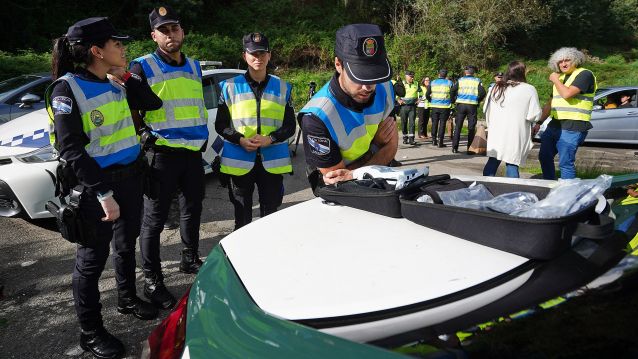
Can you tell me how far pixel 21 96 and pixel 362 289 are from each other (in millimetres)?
7386

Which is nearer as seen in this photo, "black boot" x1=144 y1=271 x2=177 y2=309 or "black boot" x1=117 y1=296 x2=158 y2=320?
"black boot" x1=117 y1=296 x2=158 y2=320

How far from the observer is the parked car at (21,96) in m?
6.20

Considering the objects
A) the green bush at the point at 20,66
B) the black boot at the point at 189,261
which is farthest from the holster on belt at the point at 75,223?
the green bush at the point at 20,66

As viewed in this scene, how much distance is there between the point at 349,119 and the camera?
2346 millimetres

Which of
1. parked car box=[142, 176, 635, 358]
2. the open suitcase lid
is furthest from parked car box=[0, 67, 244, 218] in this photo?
parked car box=[142, 176, 635, 358]

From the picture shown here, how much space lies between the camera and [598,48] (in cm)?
2736

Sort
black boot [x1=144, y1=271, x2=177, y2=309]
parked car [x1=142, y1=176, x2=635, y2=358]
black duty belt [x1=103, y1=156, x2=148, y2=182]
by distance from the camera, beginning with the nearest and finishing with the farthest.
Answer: parked car [x1=142, y1=176, x2=635, y2=358] < black duty belt [x1=103, y1=156, x2=148, y2=182] < black boot [x1=144, y1=271, x2=177, y2=309]

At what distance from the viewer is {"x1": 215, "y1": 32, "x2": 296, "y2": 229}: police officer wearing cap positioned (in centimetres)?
327

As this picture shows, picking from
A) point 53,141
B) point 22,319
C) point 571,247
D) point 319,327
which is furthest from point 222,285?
point 22,319

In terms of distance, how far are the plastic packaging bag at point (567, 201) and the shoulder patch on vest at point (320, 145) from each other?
106cm

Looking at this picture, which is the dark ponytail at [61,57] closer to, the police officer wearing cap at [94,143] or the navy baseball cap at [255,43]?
the police officer wearing cap at [94,143]

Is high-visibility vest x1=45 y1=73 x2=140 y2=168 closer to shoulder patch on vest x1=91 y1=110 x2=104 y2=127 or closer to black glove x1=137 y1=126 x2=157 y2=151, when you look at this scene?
shoulder patch on vest x1=91 y1=110 x2=104 y2=127

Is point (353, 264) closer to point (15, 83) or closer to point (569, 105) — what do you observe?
point (569, 105)

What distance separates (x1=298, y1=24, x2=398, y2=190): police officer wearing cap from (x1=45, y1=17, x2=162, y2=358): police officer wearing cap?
1.10 m
